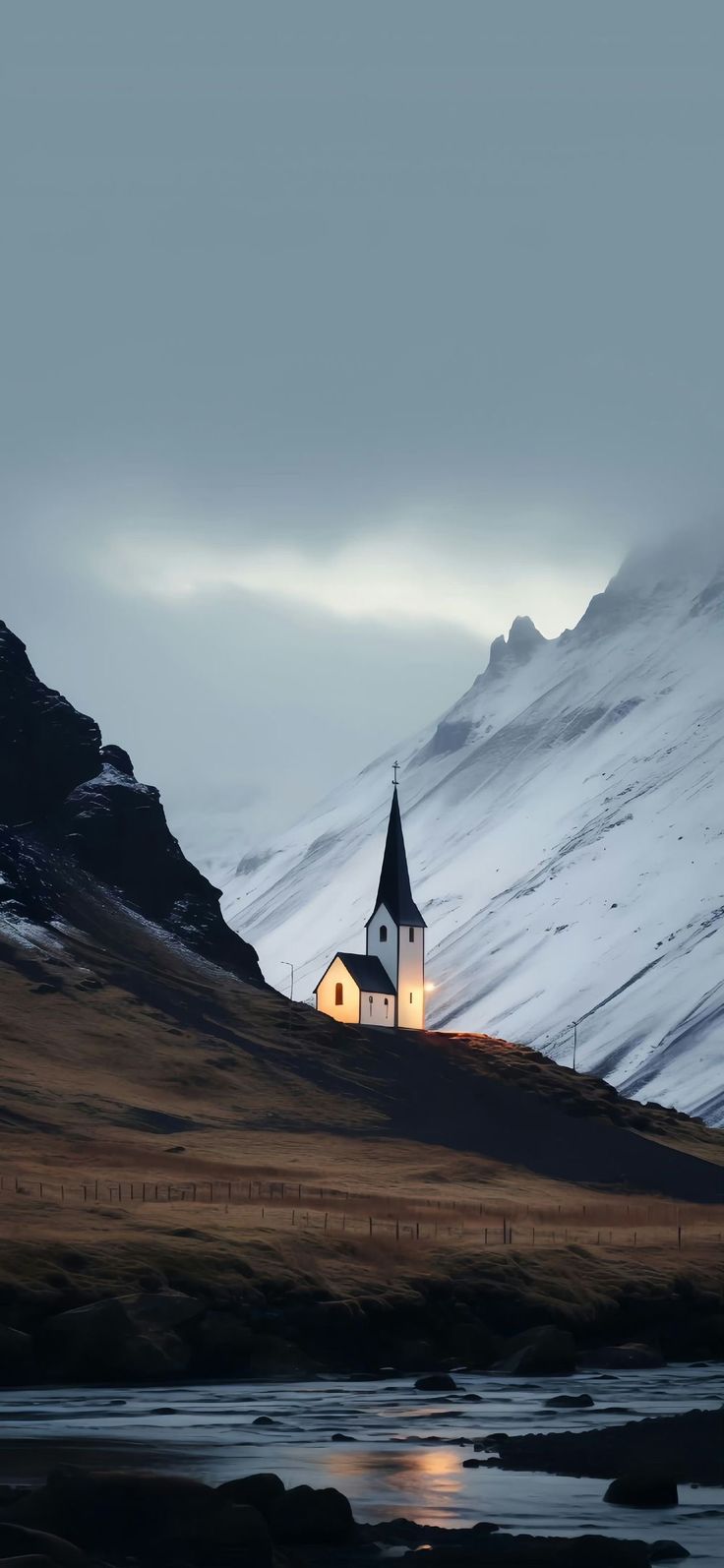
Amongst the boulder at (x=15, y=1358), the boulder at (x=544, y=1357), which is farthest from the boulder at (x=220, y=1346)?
the boulder at (x=544, y=1357)

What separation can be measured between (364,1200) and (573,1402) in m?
60.1

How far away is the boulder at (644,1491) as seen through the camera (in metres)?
51.4

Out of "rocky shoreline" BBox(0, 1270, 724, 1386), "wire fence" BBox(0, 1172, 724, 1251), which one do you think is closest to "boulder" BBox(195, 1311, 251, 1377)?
"rocky shoreline" BBox(0, 1270, 724, 1386)

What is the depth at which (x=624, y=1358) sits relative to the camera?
Result: 3546 inches

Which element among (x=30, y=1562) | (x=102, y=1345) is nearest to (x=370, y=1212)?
(x=102, y=1345)

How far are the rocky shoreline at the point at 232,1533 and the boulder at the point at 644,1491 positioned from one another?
6573 millimetres

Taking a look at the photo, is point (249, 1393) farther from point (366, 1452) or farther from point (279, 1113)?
point (279, 1113)

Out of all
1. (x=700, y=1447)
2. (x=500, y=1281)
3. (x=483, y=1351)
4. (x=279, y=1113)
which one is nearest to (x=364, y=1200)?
(x=500, y=1281)

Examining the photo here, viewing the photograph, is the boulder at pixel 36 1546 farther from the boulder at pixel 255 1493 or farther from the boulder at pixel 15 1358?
the boulder at pixel 15 1358

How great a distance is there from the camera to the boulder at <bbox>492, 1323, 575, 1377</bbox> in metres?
84.6

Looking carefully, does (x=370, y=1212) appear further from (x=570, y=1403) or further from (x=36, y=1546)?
(x=36, y=1546)

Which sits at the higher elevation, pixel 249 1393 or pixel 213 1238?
pixel 213 1238

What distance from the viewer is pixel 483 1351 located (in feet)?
294

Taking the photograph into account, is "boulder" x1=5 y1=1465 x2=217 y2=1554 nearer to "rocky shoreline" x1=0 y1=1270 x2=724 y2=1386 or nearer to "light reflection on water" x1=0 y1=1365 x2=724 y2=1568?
"light reflection on water" x1=0 y1=1365 x2=724 y2=1568
